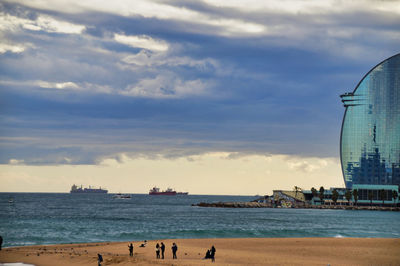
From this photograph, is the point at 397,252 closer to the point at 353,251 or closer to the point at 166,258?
the point at 353,251

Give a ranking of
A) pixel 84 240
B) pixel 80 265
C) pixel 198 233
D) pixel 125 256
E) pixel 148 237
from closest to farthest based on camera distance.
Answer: pixel 80 265
pixel 125 256
pixel 84 240
pixel 148 237
pixel 198 233

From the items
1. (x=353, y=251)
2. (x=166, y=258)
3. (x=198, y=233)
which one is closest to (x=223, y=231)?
(x=198, y=233)

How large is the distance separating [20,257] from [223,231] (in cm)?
5008

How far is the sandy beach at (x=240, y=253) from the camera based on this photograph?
58312 millimetres

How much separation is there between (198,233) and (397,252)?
4112 centimetres

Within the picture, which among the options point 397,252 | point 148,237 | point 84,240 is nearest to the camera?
point 397,252

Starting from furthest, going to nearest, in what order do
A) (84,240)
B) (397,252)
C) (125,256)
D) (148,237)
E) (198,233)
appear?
(198,233), (148,237), (84,240), (397,252), (125,256)

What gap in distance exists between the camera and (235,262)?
192ft

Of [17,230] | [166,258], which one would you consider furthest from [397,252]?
[17,230]

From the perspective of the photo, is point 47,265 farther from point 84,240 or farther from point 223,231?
point 223,231

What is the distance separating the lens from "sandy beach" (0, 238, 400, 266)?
58.3 m

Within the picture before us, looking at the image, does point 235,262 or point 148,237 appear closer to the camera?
point 235,262

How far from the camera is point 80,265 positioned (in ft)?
184

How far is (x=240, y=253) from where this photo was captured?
6756 cm
